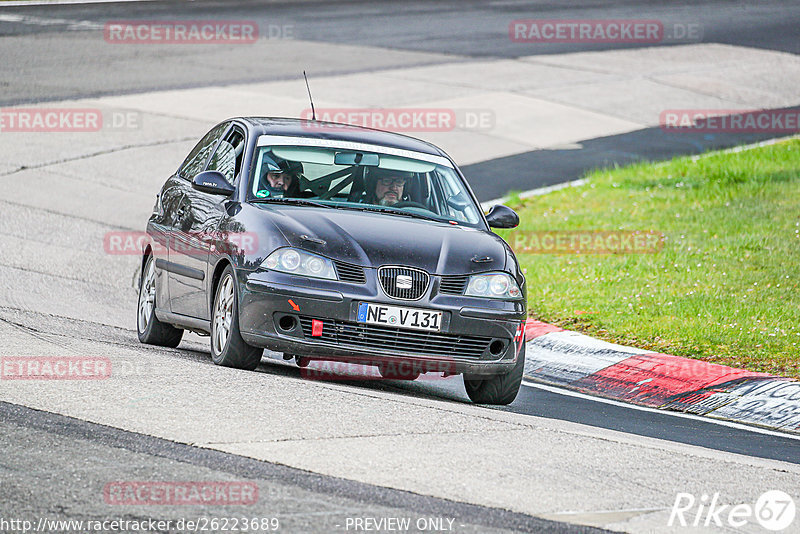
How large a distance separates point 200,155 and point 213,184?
1.52 m

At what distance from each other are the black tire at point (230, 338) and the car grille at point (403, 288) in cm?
92

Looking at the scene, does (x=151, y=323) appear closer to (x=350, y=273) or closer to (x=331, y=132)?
(x=331, y=132)

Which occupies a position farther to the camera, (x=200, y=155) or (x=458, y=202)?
(x=200, y=155)

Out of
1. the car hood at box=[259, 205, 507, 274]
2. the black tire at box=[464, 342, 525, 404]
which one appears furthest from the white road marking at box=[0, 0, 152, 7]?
the black tire at box=[464, 342, 525, 404]

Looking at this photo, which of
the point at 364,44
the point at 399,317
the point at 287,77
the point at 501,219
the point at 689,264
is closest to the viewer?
the point at 399,317

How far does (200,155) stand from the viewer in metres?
10.2

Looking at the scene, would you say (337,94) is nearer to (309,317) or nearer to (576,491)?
(309,317)

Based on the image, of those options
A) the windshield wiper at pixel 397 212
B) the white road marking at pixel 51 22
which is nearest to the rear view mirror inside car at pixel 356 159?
the windshield wiper at pixel 397 212

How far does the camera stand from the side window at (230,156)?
9.19 m

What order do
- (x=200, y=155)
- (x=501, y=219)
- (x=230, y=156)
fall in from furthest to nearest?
(x=200, y=155) < (x=230, y=156) < (x=501, y=219)

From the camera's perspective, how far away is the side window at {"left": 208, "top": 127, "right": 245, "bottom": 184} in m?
9.19

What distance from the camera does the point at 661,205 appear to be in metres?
16.0

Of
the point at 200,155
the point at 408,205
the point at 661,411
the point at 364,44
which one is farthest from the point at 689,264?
the point at 364,44

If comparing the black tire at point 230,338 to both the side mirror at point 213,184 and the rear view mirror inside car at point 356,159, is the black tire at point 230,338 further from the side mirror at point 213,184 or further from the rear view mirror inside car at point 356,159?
the rear view mirror inside car at point 356,159
